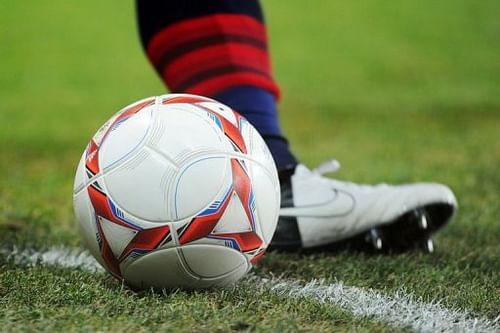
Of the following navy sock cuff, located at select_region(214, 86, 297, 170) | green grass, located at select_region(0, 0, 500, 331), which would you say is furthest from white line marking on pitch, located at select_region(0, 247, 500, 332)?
navy sock cuff, located at select_region(214, 86, 297, 170)

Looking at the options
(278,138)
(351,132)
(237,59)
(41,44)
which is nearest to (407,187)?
(278,138)

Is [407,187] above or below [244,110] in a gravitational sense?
below

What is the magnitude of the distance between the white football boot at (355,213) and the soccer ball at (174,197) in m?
0.50

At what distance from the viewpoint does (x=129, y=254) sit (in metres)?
1.71

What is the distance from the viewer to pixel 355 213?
2336 mm

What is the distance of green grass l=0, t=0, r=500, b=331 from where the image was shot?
164 cm

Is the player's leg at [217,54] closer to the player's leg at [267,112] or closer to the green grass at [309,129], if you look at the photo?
the player's leg at [267,112]

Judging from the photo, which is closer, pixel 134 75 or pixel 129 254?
pixel 129 254

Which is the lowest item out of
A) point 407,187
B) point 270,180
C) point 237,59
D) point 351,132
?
point 351,132

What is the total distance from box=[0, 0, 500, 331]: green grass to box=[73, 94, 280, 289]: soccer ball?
0.22ft

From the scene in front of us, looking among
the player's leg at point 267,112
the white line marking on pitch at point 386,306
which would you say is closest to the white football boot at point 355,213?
the player's leg at point 267,112

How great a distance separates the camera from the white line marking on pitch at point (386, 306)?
1591 millimetres

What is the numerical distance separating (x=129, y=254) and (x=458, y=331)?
0.69 m

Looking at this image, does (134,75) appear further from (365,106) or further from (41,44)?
(365,106)
